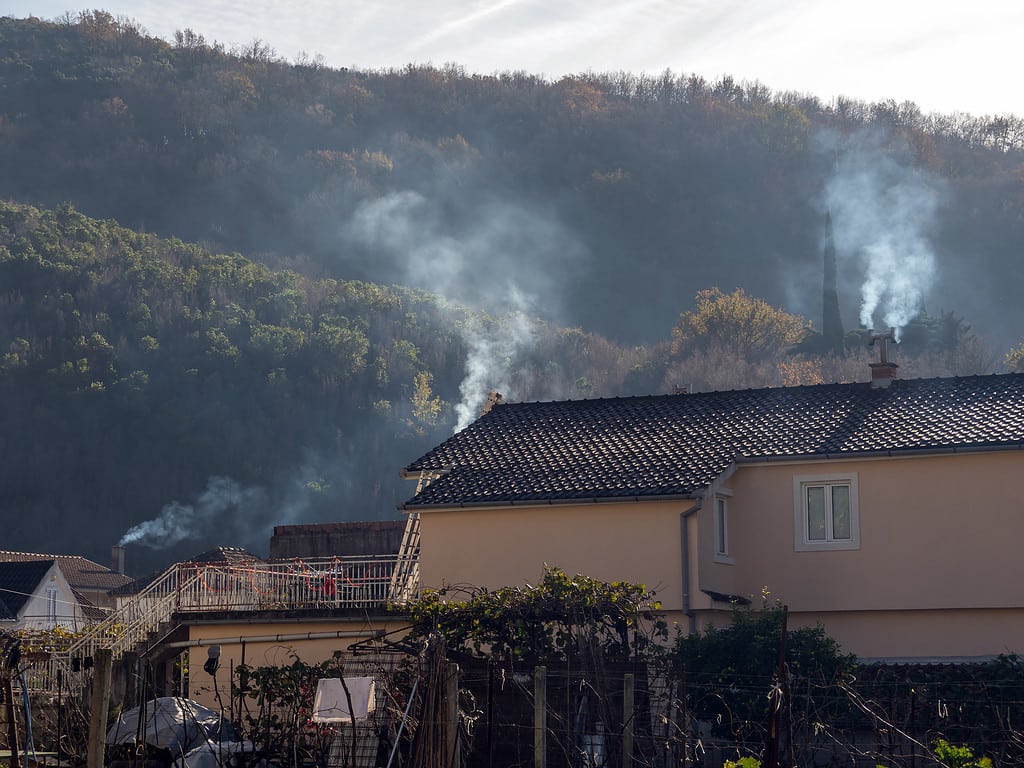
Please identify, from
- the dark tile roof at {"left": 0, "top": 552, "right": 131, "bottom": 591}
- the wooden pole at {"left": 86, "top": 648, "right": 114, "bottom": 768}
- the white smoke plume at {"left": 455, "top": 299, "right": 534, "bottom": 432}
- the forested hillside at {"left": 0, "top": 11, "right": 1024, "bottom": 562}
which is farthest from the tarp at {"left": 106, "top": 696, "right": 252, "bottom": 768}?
the white smoke plume at {"left": 455, "top": 299, "right": 534, "bottom": 432}

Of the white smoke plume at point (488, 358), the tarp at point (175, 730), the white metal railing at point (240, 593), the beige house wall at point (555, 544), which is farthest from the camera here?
the white smoke plume at point (488, 358)

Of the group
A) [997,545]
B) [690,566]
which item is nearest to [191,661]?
[690,566]

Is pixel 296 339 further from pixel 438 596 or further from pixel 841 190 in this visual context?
pixel 438 596

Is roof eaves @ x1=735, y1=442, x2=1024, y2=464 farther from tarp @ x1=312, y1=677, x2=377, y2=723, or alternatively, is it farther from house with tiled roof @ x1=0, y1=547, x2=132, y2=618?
house with tiled roof @ x1=0, y1=547, x2=132, y2=618

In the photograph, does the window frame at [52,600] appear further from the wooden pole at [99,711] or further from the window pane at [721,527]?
the wooden pole at [99,711]

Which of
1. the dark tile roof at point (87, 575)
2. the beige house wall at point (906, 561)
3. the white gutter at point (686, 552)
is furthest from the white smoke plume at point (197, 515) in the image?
the white gutter at point (686, 552)

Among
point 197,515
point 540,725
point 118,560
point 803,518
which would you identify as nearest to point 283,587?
point 803,518

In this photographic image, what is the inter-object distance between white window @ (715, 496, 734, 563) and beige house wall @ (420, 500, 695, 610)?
4.07 feet

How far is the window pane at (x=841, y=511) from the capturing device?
90.7ft

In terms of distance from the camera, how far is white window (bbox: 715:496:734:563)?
1091 inches

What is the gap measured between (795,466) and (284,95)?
14464cm

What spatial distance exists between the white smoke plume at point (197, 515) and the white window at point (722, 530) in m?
65.8

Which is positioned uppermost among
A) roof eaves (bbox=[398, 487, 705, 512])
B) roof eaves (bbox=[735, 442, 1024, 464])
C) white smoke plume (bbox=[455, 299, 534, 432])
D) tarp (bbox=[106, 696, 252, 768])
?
white smoke plume (bbox=[455, 299, 534, 432])

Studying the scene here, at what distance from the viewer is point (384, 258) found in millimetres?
144500
